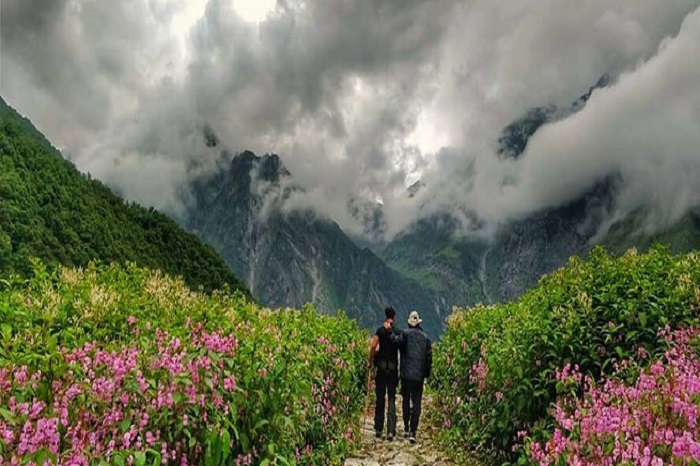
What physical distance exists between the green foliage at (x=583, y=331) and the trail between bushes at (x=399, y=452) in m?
1.14

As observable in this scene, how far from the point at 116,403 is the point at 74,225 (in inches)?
6349

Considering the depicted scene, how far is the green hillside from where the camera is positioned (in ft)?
412

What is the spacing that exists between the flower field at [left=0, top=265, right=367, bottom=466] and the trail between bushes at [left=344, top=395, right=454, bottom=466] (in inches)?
65.8

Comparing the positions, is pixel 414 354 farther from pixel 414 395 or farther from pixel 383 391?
pixel 383 391

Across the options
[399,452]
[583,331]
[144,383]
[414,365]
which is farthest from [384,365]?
[144,383]

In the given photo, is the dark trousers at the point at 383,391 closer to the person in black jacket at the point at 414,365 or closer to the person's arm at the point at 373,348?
the person in black jacket at the point at 414,365

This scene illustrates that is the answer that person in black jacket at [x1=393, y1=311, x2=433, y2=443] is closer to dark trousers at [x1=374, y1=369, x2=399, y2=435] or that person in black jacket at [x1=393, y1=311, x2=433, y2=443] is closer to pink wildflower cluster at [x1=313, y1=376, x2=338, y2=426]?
dark trousers at [x1=374, y1=369, x2=399, y2=435]

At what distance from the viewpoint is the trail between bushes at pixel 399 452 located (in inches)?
452

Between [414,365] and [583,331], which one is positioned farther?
[414,365]

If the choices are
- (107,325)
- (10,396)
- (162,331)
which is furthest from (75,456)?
(107,325)

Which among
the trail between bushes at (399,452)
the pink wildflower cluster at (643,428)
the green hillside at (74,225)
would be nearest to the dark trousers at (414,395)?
the trail between bushes at (399,452)

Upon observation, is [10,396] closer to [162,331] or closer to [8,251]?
[162,331]

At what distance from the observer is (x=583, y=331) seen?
361 inches

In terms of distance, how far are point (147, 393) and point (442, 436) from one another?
1118 cm
